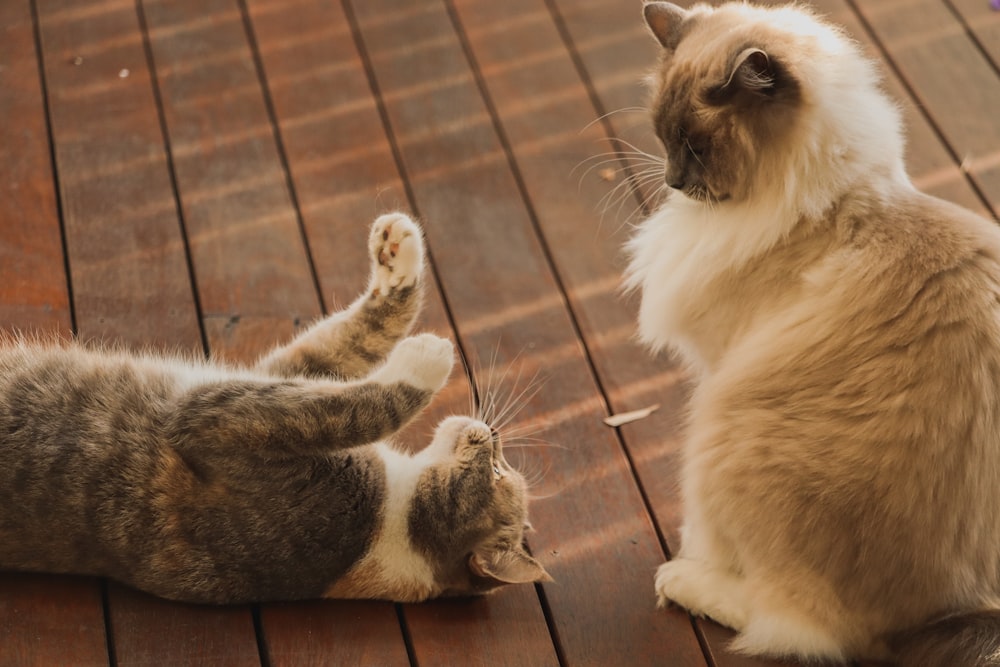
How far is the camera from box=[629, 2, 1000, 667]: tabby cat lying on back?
66.5 inches

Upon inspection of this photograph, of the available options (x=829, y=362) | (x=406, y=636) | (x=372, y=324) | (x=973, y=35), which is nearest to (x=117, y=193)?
(x=372, y=324)

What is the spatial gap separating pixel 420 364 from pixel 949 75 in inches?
72.3

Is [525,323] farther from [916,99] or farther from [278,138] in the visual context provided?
[916,99]

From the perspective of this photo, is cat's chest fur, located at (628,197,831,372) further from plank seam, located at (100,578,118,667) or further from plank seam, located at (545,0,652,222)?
plank seam, located at (100,578,118,667)

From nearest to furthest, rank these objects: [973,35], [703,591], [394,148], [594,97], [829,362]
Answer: [829,362] → [703,591] → [394,148] → [594,97] → [973,35]

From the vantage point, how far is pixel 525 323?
2457 millimetres

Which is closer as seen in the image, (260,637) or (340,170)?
(260,637)

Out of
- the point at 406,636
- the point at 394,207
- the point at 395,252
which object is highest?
the point at 395,252

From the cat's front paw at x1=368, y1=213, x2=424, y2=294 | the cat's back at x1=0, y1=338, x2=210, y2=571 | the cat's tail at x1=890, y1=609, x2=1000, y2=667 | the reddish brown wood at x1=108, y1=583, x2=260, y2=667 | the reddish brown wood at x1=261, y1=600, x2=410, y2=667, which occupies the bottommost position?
the reddish brown wood at x1=261, y1=600, x2=410, y2=667

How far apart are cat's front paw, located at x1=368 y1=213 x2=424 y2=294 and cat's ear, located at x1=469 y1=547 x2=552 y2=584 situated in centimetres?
55

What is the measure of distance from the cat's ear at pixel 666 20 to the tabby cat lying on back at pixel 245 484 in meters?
0.70

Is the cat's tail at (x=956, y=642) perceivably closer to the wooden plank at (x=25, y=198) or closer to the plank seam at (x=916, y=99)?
the plank seam at (x=916, y=99)

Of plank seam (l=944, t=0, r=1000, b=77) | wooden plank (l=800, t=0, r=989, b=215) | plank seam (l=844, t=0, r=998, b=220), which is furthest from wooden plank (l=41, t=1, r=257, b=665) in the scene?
plank seam (l=944, t=0, r=1000, b=77)

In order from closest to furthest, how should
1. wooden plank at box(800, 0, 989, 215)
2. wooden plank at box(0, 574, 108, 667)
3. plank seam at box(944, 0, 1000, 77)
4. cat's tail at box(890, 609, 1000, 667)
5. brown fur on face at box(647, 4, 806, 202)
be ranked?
cat's tail at box(890, 609, 1000, 667), brown fur on face at box(647, 4, 806, 202), wooden plank at box(0, 574, 108, 667), wooden plank at box(800, 0, 989, 215), plank seam at box(944, 0, 1000, 77)
